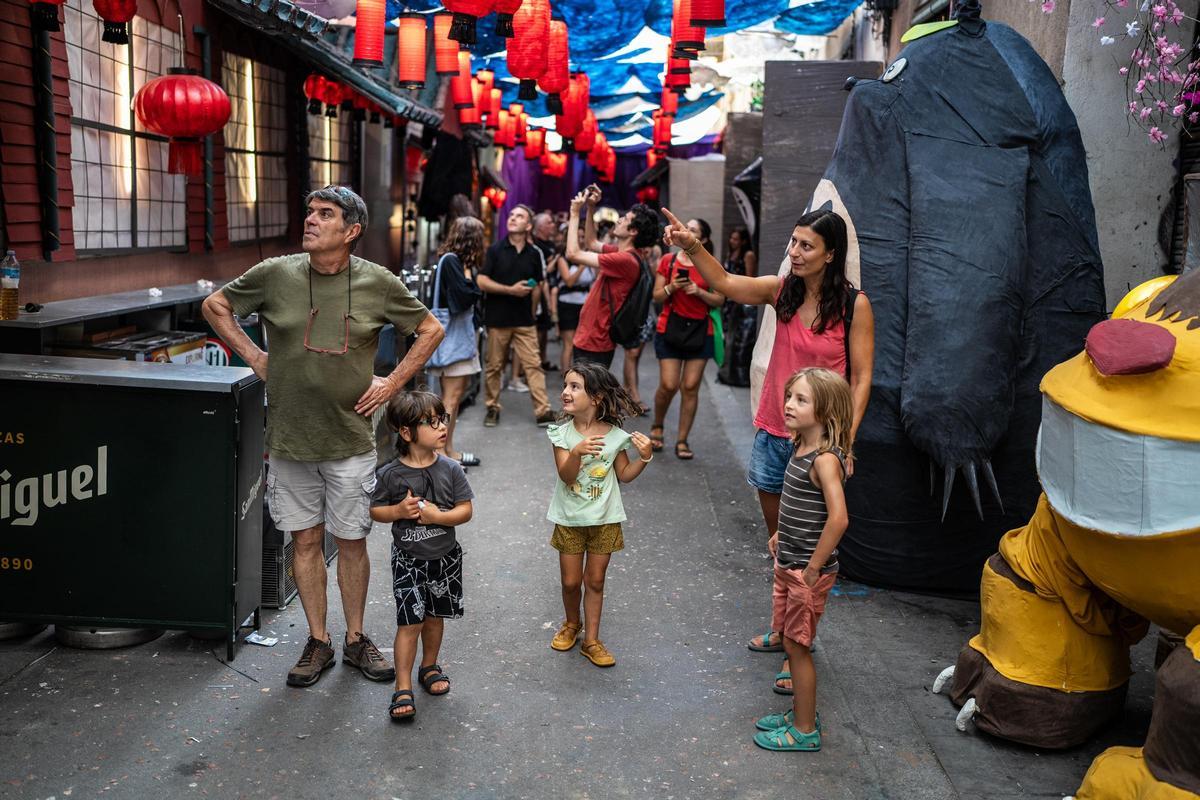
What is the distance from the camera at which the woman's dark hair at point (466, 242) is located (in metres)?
9.09

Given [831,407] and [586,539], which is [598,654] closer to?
[586,539]

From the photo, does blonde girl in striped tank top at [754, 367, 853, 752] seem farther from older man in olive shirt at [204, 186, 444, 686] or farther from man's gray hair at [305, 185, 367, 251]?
man's gray hair at [305, 185, 367, 251]

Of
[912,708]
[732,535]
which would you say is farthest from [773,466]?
[732,535]

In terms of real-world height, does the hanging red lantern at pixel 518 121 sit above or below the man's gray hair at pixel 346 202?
above

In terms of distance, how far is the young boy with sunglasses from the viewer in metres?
4.34

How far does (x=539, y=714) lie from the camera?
4.56 meters

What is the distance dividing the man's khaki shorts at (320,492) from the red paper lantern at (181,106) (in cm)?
381

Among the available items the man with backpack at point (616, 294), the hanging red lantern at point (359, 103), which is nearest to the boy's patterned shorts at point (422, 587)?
the man with backpack at point (616, 294)

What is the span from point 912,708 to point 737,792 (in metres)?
1.08

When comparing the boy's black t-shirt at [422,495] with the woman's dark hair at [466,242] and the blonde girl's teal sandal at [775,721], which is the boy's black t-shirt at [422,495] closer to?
the blonde girl's teal sandal at [775,721]

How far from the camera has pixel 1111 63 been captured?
6344 millimetres

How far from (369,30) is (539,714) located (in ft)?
21.5

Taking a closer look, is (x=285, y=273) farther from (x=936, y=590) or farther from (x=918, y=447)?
(x=936, y=590)

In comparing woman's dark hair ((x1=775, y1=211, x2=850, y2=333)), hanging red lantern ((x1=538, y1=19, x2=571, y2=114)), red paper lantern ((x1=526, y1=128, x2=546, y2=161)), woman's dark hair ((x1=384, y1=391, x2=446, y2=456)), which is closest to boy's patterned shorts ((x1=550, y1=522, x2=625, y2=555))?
→ woman's dark hair ((x1=384, y1=391, x2=446, y2=456))
